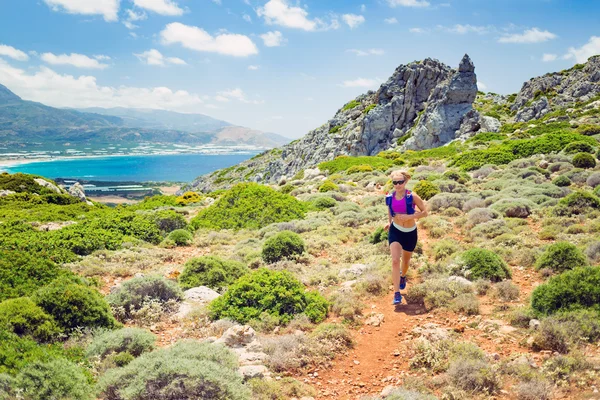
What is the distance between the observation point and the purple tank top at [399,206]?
7.74 metres

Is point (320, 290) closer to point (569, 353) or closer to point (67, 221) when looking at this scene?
point (569, 353)

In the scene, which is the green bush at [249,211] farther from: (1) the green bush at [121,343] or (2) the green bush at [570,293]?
(2) the green bush at [570,293]

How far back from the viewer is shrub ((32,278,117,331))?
22.1 feet

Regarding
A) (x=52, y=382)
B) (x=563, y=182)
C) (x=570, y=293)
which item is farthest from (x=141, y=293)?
(x=563, y=182)

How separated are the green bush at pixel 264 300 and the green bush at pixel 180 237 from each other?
761 centimetres

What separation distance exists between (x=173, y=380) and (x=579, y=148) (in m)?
30.0

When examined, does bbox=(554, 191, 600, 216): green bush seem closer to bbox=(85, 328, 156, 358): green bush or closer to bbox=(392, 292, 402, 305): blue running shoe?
bbox=(392, 292, 402, 305): blue running shoe

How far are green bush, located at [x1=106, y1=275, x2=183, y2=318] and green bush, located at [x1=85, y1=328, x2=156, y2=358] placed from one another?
1.76 metres

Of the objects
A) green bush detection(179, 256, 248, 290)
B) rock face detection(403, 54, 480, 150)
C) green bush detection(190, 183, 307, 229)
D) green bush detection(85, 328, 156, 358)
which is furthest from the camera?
rock face detection(403, 54, 480, 150)

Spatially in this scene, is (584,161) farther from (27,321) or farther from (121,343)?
(27,321)

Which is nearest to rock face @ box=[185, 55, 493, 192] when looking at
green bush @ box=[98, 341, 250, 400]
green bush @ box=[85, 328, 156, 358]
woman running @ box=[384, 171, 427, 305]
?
woman running @ box=[384, 171, 427, 305]

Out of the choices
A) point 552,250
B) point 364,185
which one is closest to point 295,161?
point 364,185

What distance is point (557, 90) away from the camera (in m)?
62.2

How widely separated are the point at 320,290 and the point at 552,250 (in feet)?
18.0
